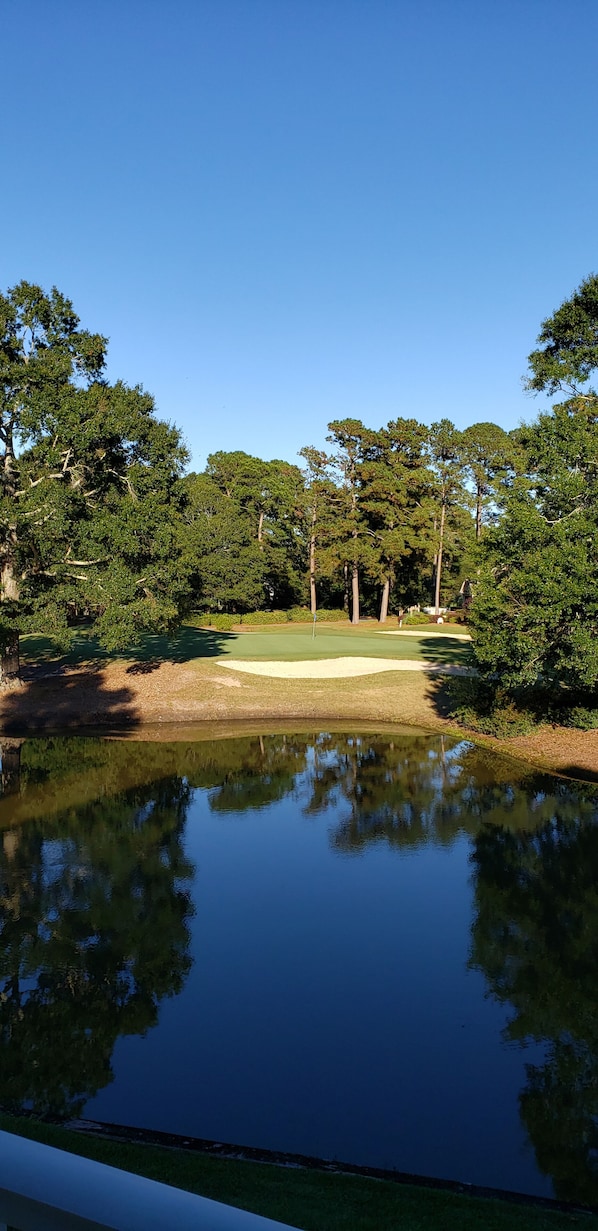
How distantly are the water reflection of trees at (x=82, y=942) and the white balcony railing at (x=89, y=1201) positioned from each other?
816cm

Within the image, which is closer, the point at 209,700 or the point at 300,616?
the point at 209,700

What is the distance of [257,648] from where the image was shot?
1767 inches

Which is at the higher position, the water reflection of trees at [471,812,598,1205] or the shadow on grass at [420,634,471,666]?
the shadow on grass at [420,634,471,666]

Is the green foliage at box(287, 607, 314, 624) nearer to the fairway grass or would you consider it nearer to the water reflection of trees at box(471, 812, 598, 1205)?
the fairway grass

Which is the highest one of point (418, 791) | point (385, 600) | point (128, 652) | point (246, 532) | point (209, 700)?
point (246, 532)

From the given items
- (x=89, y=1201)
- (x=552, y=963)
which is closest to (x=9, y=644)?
(x=552, y=963)

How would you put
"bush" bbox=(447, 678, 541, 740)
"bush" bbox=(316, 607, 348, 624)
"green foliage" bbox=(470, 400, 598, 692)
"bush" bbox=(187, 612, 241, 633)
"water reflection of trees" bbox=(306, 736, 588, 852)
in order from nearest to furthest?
"water reflection of trees" bbox=(306, 736, 588, 852) < "green foliage" bbox=(470, 400, 598, 692) < "bush" bbox=(447, 678, 541, 740) < "bush" bbox=(187, 612, 241, 633) < "bush" bbox=(316, 607, 348, 624)

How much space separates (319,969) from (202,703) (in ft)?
73.1

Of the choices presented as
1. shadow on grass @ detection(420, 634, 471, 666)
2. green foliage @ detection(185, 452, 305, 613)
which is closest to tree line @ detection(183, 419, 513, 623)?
green foliage @ detection(185, 452, 305, 613)

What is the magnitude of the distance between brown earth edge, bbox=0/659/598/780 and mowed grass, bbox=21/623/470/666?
2139mm

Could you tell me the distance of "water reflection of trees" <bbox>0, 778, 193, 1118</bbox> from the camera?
9711mm

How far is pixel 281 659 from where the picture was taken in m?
41.0

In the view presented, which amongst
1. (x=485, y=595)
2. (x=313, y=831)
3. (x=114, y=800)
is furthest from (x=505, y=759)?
(x=114, y=800)

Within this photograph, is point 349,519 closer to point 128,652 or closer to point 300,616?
point 300,616
